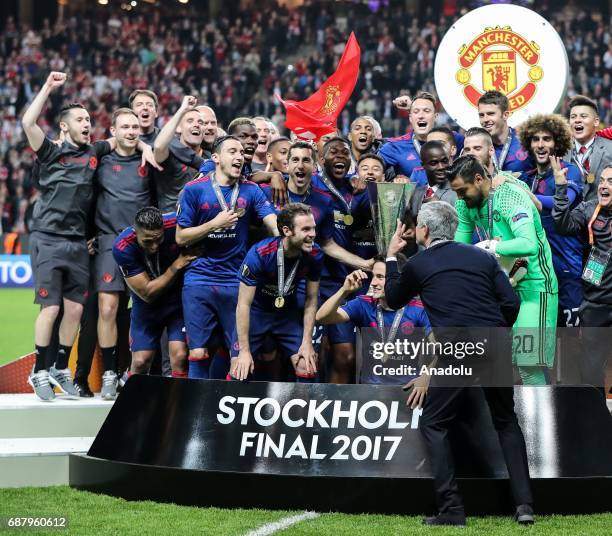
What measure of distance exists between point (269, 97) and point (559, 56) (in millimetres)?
19275

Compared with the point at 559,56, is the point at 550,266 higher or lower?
lower

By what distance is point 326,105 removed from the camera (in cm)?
884

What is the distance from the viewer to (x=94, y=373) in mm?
8148

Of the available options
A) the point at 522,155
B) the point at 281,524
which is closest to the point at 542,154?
the point at 522,155

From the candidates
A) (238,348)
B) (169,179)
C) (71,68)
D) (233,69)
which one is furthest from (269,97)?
(238,348)

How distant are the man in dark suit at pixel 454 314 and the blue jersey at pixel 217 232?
1746mm

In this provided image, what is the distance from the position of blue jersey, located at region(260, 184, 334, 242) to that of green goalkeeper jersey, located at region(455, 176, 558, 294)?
1131 millimetres

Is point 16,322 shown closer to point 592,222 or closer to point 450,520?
point 592,222

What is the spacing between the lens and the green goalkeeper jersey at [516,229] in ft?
19.2

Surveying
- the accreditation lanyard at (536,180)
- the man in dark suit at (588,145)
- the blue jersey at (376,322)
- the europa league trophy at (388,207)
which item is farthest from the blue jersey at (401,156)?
the europa league trophy at (388,207)

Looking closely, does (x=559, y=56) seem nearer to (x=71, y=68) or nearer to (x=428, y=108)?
(x=428, y=108)

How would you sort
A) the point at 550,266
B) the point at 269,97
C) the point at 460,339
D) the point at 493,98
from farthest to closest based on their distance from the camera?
the point at 269,97
the point at 493,98
the point at 550,266
the point at 460,339

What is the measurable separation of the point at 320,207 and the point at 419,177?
25.4 inches

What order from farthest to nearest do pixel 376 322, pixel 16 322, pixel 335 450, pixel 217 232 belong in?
pixel 16 322, pixel 217 232, pixel 376 322, pixel 335 450
